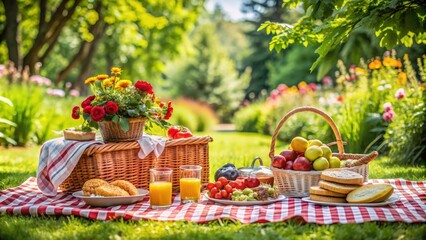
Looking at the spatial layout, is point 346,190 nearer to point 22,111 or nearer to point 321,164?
point 321,164

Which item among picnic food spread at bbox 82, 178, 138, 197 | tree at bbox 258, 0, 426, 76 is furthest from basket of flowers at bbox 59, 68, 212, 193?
tree at bbox 258, 0, 426, 76

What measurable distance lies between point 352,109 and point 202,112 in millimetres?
9157

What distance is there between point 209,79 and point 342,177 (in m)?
24.9

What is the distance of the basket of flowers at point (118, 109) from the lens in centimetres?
465

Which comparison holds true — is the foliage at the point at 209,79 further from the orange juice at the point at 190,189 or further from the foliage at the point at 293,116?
the orange juice at the point at 190,189

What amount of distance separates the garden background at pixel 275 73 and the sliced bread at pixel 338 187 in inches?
30.7

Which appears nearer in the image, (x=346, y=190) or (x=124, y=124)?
(x=346, y=190)

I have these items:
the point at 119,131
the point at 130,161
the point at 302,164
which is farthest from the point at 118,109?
the point at 302,164

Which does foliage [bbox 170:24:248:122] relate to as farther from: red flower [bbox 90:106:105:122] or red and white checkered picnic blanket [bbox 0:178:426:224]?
red and white checkered picnic blanket [bbox 0:178:426:224]

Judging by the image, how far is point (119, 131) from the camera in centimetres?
476

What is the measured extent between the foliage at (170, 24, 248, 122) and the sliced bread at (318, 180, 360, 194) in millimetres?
24012

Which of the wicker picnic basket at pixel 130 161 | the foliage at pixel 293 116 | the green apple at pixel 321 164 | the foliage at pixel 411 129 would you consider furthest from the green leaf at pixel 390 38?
the foliage at pixel 293 116

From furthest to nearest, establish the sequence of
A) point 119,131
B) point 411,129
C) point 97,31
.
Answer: point 97,31, point 411,129, point 119,131

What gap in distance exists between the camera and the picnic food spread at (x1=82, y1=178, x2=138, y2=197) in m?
4.25
